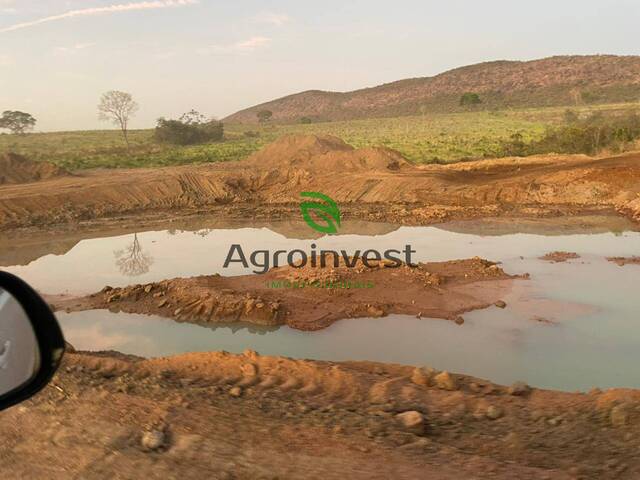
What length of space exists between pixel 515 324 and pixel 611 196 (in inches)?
492

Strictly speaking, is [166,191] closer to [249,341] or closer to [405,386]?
[249,341]

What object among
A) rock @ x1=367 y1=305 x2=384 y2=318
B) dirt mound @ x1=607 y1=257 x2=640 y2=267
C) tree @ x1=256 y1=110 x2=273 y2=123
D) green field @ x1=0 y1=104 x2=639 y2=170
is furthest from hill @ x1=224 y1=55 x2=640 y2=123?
rock @ x1=367 y1=305 x2=384 y2=318

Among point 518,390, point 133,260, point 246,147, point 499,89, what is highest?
point 499,89

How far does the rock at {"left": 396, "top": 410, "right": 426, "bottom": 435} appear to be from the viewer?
443 cm

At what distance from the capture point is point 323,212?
2011 cm

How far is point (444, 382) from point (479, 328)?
3076 millimetres

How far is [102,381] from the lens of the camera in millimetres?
5535

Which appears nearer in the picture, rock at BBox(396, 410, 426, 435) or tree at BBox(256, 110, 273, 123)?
rock at BBox(396, 410, 426, 435)

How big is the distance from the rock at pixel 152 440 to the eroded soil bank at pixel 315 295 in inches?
173

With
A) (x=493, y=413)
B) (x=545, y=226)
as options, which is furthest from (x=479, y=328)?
(x=545, y=226)
